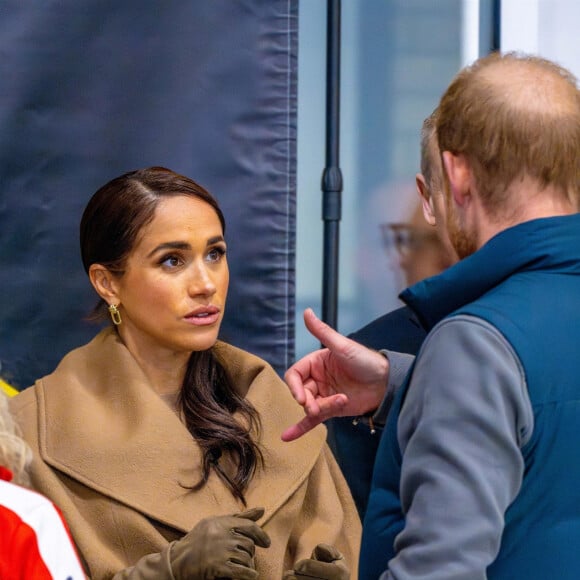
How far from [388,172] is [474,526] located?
4.91 feet

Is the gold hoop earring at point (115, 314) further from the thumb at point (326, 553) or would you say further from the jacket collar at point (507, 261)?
the jacket collar at point (507, 261)

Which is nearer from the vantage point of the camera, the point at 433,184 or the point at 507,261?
the point at 507,261

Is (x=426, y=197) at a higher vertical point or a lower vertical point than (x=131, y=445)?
higher

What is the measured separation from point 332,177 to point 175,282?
0.62m

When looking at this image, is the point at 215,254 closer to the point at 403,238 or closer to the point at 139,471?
the point at 139,471

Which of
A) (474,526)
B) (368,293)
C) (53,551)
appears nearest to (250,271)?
(368,293)

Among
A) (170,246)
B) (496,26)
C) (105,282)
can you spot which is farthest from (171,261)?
(496,26)

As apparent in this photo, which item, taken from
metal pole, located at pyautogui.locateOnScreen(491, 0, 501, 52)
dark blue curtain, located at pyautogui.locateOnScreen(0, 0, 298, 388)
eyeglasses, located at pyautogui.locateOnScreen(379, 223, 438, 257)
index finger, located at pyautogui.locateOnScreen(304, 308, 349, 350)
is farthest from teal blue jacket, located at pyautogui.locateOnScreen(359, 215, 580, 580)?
metal pole, located at pyautogui.locateOnScreen(491, 0, 501, 52)

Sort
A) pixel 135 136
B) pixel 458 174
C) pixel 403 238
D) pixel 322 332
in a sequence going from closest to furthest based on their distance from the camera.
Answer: pixel 458 174 → pixel 322 332 → pixel 135 136 → pixel 403 238

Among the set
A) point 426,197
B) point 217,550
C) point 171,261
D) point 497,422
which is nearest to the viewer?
point 497,422

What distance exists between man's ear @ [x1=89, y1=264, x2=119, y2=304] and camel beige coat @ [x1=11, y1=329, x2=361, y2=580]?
7 centimetres

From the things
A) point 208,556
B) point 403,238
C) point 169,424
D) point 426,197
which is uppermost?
point 426,197

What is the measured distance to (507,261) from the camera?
0.99 meters

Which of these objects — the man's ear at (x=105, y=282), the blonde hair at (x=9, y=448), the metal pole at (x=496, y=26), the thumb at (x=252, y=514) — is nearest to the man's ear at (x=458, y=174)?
the blonde hair at (x=9, y=448)
